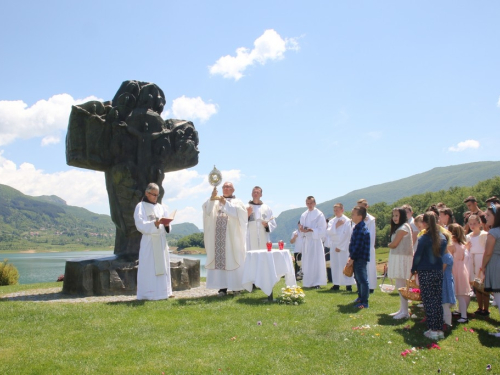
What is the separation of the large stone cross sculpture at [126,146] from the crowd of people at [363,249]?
6.81 ft

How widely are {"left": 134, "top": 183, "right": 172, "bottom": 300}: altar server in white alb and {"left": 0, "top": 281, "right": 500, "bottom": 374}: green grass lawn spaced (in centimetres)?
101

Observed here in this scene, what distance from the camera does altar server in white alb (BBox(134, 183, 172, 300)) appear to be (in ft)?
29.4

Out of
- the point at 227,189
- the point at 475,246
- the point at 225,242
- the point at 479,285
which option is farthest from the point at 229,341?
the point at 475,246

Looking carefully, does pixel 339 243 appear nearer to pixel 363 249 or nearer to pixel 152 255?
pixel 363 249

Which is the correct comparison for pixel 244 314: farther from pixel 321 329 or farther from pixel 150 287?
pixel 150 287

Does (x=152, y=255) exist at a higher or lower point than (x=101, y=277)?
higher

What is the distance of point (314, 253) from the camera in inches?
462

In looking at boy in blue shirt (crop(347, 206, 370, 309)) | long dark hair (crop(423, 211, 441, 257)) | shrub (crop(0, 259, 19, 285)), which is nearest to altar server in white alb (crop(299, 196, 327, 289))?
boy in blue shirt (crop(347, 206, 370, 309))

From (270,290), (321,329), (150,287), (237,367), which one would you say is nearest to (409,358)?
(321,329)

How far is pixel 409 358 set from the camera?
4.91 meters

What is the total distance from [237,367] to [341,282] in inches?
270

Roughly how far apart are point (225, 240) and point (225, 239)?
0.03 metres

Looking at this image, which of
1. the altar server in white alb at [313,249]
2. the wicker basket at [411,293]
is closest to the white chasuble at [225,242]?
the altar server in white alb at [313,249]

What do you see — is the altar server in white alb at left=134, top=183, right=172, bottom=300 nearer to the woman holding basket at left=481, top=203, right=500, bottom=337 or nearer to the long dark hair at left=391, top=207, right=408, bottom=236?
the long dark hair at left=391, top=207, right=408, bottom=236
